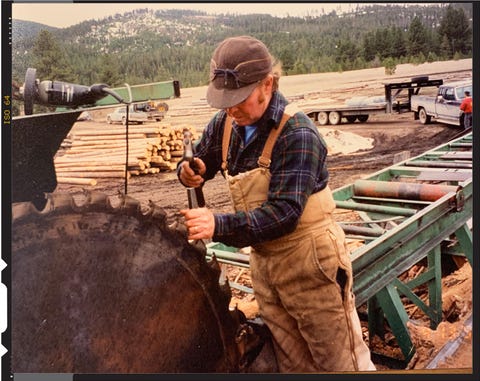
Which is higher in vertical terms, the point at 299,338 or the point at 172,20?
the point at 172,20

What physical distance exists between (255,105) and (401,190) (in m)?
1.83

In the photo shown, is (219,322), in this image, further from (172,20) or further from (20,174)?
(172,20)

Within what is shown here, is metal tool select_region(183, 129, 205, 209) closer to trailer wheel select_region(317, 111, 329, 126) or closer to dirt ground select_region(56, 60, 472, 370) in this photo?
dirt ground select_region(56, 60, 472, 370)

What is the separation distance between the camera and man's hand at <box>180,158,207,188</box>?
2.90 m

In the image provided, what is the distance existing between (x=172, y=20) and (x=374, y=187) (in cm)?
177

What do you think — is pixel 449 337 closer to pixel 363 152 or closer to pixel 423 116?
pixel 363 152

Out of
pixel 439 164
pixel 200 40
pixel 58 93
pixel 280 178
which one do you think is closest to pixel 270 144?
pixel 280 178

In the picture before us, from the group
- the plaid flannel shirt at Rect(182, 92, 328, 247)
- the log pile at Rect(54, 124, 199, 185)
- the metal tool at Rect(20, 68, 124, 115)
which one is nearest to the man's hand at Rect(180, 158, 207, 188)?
the plaid flannel shirt at Rect(182, 92, 328, 247)

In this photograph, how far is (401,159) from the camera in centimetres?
407

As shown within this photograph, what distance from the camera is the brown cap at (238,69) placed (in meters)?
2.70

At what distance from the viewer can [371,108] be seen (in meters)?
3.87

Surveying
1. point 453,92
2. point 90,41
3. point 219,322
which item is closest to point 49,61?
point 90,41

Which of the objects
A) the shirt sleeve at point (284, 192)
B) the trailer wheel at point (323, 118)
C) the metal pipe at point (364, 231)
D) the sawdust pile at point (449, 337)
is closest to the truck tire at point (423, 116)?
the trailer wheel at point (323, 118)

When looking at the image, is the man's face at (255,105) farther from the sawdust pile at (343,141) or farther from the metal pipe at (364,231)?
the metal pipe at (364,231)
